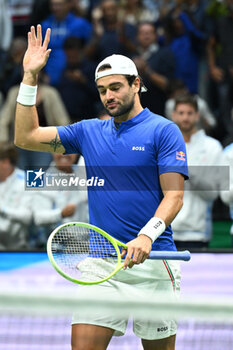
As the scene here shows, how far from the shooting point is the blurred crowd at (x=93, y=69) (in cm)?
838

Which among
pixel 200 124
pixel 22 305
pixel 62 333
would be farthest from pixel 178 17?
pixel 22 305

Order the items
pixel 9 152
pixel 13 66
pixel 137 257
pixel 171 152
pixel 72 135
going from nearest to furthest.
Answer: pixel 137 257
pixel 171 152
pixel 72 135
pixel 9 152
pixel 13 66

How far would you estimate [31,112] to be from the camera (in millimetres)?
4766

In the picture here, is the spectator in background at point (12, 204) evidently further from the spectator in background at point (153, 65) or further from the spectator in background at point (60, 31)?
the spectator in background at point (60, 31)

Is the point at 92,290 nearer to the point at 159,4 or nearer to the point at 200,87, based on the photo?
the point at 200,87

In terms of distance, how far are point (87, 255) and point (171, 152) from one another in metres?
0.80

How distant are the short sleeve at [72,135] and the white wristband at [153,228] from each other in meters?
0.81

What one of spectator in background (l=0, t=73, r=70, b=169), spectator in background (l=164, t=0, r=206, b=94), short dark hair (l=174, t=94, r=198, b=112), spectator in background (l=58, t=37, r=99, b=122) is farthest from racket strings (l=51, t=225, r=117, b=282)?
spectator in background (l=164, t=0, r=206, b=94)

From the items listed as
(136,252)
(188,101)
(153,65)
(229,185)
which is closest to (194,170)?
(229,185)

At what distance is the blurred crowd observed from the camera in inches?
330

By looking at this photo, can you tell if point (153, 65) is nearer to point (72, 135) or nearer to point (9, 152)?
point (9, 152)

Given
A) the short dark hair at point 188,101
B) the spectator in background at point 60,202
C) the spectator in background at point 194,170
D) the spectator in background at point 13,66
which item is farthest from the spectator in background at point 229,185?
the spectator in background at point 13,66

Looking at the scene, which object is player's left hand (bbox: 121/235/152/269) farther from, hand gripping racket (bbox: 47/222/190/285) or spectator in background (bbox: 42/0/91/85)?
spectator in background (bbox: 42/0/91/85)

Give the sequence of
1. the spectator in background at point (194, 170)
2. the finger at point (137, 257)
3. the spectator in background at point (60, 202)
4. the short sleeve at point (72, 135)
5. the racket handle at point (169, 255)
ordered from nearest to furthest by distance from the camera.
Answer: the finger at point (137, 257) < the racket handle at point (169, 255) < the short sleeve at point (72, 135) < the spectator in background at point (194, 170) < the spectator in background at point (60, 202)
